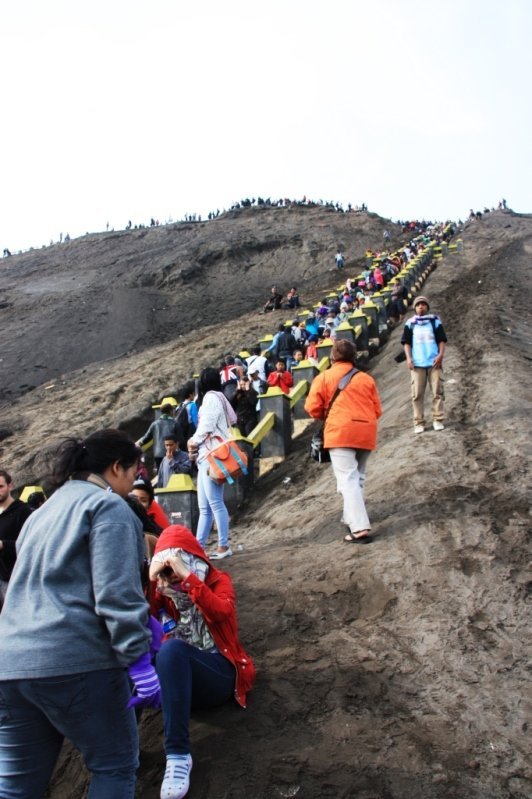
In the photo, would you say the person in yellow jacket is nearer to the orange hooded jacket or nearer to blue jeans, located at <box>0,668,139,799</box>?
the orange hooded jacket

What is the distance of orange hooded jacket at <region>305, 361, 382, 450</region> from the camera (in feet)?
20.3

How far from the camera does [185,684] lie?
11.7 ft

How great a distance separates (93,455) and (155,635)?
4.83 feet

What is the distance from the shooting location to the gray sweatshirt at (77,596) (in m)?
2.59

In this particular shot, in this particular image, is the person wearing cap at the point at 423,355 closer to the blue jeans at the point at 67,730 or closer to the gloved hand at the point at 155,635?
the gloved hand at the point at 155,635

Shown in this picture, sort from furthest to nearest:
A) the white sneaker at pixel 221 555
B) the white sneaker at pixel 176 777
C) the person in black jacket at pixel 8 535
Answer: the white sneaker at pixel 221 555 → the person in black jacket at pixel 8 535 → the white sneaker at pixel 176 777

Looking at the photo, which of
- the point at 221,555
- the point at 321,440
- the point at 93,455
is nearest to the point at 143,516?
the point at 93,455

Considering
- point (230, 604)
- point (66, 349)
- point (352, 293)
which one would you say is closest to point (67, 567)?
point (230, 604)

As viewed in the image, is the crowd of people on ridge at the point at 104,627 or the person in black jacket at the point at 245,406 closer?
the crowd of people on ridge at the point at 104,627

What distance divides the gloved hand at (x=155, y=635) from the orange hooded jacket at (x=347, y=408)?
2.62 metres

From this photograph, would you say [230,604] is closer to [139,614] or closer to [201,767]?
[201,767]

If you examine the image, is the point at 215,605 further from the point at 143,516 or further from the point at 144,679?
the point at 143,516

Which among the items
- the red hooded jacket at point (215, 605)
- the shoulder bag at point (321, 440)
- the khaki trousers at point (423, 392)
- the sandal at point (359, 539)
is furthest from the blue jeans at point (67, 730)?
the khaki trousers at point (423, 392)

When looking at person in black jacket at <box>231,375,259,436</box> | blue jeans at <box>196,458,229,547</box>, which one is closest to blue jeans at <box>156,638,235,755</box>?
blue jeans at <box>196,458,229,547</box>
